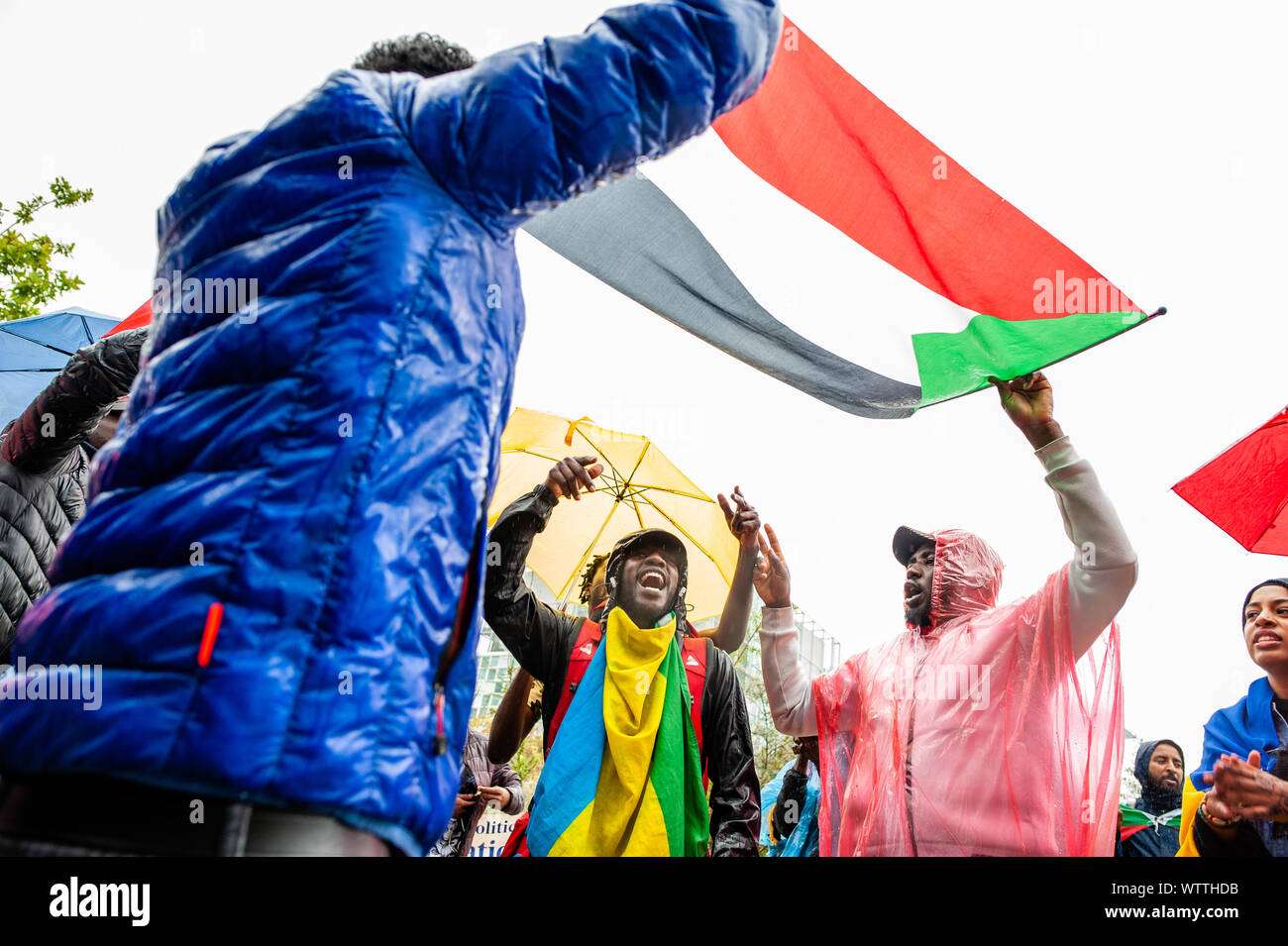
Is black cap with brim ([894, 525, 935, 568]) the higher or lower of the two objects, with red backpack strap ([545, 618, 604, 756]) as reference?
higher

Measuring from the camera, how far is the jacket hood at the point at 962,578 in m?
3.85

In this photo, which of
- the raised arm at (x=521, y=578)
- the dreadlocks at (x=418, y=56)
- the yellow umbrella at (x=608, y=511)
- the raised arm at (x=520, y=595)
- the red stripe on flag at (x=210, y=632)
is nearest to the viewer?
the red stripe on flag at (x=210, y=632)

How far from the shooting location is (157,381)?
52.7 inches

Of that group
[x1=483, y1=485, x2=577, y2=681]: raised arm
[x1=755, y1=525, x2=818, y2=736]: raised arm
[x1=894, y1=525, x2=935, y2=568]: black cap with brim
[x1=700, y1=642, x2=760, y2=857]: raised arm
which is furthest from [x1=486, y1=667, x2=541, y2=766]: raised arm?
[x1=894, y1=525, x2=935, y2=568]: black cap with brim

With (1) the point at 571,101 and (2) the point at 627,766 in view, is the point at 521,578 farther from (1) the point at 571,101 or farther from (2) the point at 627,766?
(1) the point at 571,101

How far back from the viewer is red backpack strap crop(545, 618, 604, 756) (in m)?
3.67

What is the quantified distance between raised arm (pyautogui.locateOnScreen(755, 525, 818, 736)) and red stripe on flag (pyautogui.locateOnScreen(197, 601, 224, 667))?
3119mm

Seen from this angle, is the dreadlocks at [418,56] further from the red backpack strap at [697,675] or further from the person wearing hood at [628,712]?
the red backpack strap at [697,675]

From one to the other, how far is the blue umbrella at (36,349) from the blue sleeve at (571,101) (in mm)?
4863

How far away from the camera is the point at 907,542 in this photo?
422 cm

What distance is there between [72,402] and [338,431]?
6.76 ft

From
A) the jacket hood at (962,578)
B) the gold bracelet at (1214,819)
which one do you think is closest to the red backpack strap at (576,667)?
the jacket hood at (962,578)

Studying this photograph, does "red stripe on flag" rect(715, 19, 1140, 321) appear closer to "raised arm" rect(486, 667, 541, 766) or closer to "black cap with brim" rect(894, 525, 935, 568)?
"black cap with brim" rect(894, 525, 935, 568)

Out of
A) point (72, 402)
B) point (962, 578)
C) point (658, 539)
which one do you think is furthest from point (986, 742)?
point (72, 402)
